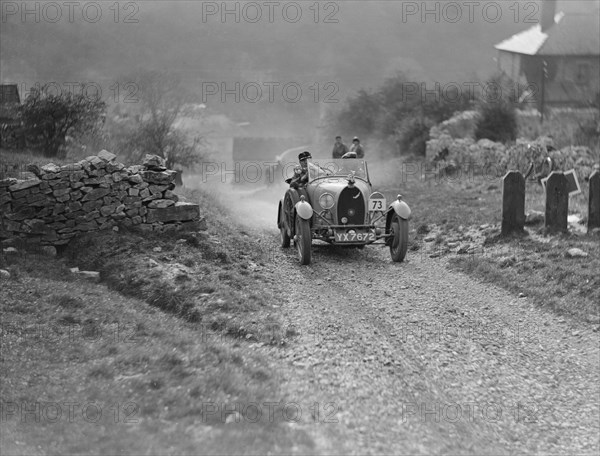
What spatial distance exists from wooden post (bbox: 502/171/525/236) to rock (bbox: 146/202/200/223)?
5.15 metres

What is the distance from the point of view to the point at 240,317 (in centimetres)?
902

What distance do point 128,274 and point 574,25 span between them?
3806 cm

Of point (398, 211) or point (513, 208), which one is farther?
point (513, 208)

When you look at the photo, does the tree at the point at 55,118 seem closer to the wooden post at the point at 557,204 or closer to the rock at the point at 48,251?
the rock at the point at 48,251

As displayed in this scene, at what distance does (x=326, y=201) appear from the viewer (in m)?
12.9

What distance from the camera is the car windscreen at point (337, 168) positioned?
13.6 meters

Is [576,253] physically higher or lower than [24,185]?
lower

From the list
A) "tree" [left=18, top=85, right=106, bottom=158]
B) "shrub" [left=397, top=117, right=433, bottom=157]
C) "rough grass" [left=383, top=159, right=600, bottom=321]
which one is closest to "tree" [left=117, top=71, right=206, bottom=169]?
"tree" [left=18, top=85, right=106, bottom=158]

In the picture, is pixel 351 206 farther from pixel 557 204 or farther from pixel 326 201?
pixel 557 204

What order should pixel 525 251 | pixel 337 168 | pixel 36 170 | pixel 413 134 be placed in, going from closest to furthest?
pixel 525 251 → pixel 36 170 → pixel 337 168 → pixel 413 134

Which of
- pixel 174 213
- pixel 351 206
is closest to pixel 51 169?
pixel 174 213

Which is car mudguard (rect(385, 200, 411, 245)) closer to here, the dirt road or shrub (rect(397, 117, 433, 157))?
the dirt road

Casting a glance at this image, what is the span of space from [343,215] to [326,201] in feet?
1.21

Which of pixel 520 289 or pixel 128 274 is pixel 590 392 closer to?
pixel 520 289
